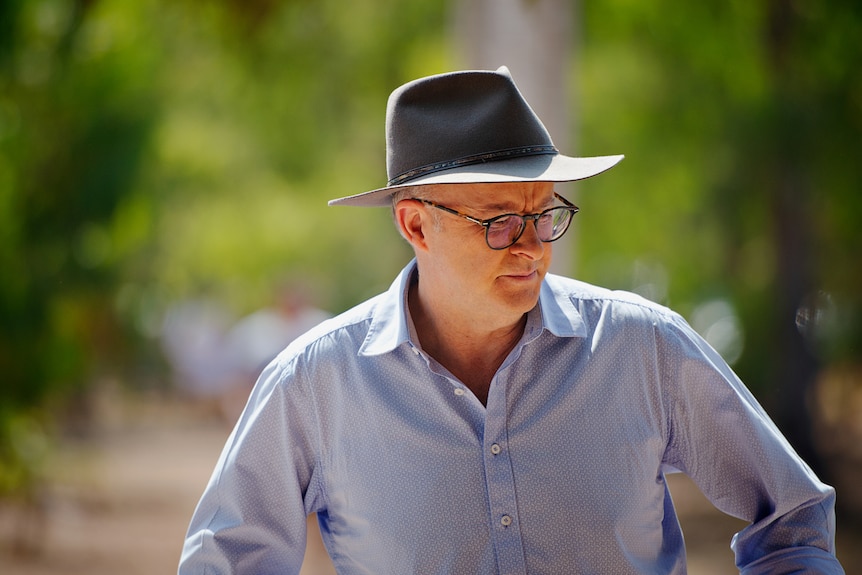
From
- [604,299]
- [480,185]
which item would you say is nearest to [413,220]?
[480,185]

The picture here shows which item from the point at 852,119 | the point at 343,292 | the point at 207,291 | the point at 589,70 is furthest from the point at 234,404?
the point at 207,291

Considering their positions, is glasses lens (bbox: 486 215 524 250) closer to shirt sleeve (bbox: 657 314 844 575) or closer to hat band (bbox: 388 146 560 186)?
hat band (bbox: 388 146 560 186)

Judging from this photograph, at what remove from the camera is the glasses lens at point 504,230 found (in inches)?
89.1

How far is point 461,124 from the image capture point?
2.30 metres

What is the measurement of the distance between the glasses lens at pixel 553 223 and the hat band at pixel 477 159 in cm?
13

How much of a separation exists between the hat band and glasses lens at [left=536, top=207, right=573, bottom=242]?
0.44 ft

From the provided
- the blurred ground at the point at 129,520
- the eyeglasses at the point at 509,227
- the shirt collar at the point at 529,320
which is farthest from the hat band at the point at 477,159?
the blurred ground at the point at 129,520

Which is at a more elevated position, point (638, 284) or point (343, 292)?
point (638, 284)

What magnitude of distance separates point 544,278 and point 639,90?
7709 millimetres

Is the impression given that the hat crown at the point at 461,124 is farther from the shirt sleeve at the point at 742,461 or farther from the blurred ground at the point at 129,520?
the blurred ground at the point at 129,520

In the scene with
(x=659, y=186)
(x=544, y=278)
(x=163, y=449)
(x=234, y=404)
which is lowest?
(x=163, y=449)

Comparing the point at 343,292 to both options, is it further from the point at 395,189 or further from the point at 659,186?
the point at 395,189

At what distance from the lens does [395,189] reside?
2340 millimetres

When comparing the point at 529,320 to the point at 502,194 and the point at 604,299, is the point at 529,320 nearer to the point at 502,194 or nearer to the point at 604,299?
the point at 604,299
